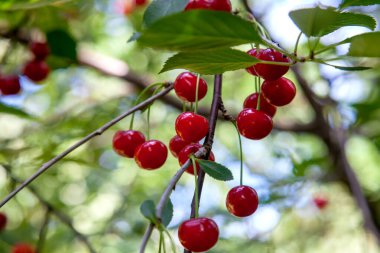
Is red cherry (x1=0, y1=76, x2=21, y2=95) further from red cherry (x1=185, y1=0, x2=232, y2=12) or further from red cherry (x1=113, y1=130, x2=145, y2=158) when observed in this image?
red cherry (x1=185, y1=0, x2=232, y2=12)

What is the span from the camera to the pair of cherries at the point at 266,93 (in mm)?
933

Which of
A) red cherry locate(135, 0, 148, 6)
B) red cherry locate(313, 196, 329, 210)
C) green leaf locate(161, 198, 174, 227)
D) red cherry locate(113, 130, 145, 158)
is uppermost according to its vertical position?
green leaf locate(161, 198, 174, 227)

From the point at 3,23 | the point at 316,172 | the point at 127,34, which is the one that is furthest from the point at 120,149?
the point at 127,34

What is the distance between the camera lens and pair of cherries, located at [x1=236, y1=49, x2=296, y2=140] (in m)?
0.93

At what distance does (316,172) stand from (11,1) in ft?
5.29

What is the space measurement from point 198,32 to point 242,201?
41 cm

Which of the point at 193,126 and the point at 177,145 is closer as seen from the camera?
the point at 193,126

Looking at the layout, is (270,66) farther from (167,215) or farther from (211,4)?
(167,215)

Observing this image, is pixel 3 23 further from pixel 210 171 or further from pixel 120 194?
pixel 210 171

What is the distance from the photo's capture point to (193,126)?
0.99 m

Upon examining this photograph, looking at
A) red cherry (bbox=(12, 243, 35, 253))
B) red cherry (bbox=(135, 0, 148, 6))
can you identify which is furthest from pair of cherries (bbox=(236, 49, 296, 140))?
red cherry (bbox=(135, 0, 148, 6))

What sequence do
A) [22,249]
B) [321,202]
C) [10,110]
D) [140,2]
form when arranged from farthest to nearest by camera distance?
[321,202] < [140,2] < [22,249] < [10,110]

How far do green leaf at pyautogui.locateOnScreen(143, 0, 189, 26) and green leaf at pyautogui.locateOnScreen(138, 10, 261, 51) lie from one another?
66mm

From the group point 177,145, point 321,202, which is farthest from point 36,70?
point 321,202
